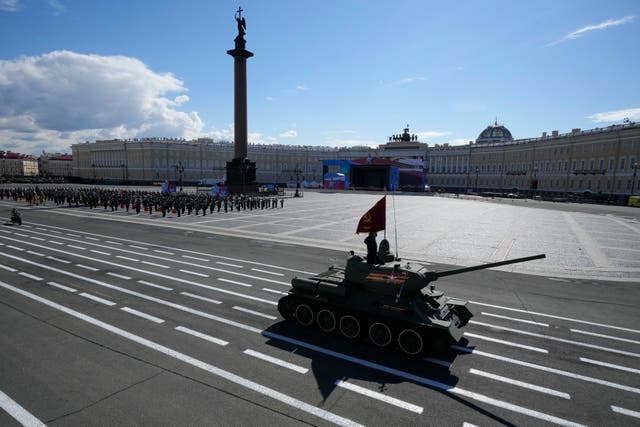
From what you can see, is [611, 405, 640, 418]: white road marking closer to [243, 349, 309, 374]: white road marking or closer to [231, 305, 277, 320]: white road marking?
[243, 349, 309, 374]: white road marking

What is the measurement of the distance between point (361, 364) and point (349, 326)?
3.75 ft

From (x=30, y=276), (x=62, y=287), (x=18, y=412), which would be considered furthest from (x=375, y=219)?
(x=30, y=276)

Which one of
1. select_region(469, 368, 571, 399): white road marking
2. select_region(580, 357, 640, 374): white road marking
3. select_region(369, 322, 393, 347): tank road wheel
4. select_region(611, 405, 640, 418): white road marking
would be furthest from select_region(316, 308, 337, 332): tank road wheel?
select_region(580, 357, 640, 374): white road marking

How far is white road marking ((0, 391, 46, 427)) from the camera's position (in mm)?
5215

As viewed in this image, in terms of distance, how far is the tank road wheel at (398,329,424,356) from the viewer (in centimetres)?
721

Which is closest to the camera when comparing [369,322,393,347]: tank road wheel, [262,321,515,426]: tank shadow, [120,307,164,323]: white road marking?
[262,321,515,426]: tank shadow

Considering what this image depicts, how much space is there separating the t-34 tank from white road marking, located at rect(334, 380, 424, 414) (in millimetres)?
1524

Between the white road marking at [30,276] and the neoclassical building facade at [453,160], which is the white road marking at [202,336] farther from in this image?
the neoclassical building facade at [453,160]

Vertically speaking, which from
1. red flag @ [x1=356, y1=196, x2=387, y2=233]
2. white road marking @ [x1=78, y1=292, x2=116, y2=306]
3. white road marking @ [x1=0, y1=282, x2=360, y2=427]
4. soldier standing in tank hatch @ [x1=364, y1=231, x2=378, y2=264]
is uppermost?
red flag @ [x1=356, y1=196, x2=387, y2=233]

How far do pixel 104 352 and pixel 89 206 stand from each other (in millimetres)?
37495

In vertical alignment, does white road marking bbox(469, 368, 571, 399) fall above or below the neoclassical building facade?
below

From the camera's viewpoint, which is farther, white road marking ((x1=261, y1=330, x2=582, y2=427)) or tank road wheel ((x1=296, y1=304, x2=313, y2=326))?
tank road wheel ((x1=296, y1=304, x2=313, y2=326))

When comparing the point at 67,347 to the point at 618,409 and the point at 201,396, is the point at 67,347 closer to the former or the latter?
the point at 201,396

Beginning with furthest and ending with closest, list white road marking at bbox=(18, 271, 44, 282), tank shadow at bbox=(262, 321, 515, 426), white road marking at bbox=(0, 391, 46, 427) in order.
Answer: white road marking at bbox=(18, 271, 44, 282) < tank shadow at bbox=(262, 321, 515, 426) < white road marking at bbox=(0, 391, 46, 427)
